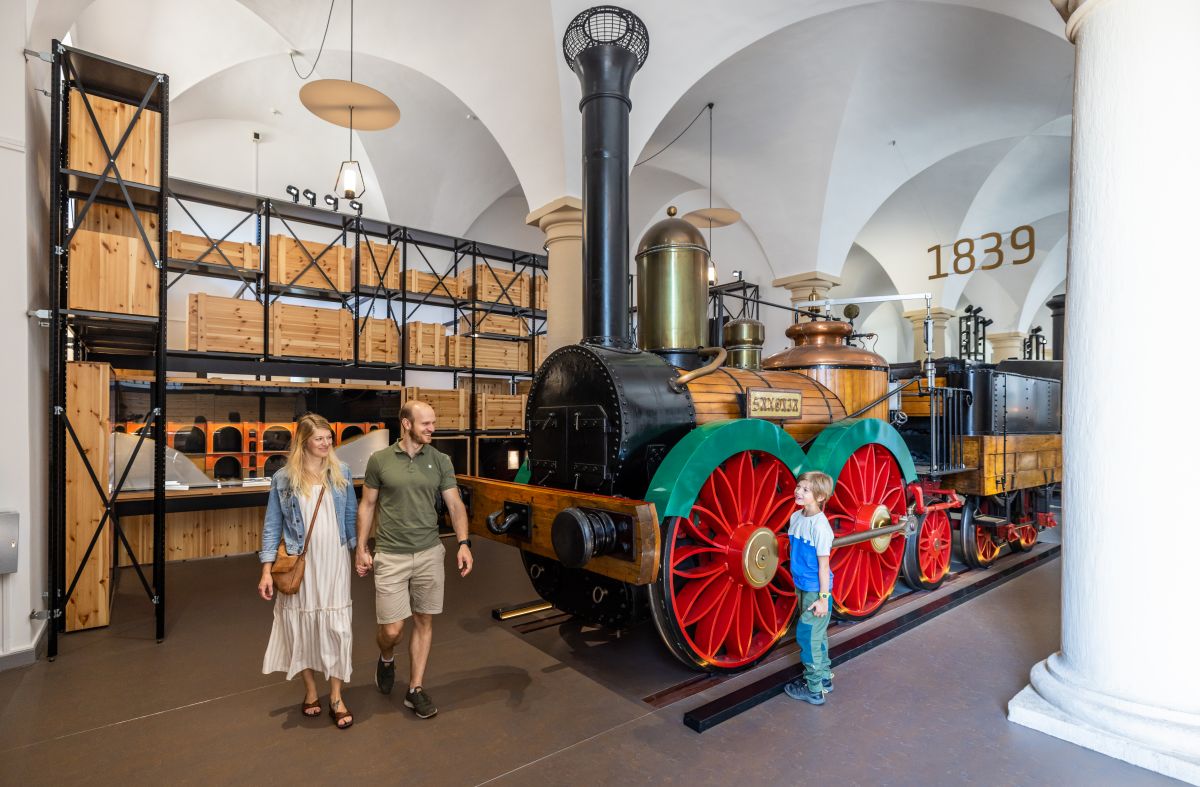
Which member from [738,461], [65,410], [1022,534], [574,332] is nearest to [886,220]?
[1022,534]

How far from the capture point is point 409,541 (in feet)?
9.91

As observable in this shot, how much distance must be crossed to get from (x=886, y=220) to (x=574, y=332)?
10.0m

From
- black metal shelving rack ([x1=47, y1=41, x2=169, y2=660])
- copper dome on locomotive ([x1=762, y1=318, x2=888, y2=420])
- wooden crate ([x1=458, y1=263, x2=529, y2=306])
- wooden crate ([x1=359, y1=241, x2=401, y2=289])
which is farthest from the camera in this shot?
wooden crate ([x1=458, y1=263, x2=529, y2=306])

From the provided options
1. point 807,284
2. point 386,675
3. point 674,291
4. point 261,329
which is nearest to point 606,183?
point 674,291

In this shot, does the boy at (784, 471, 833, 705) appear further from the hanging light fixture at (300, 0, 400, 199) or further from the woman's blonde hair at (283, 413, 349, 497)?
the hanging light fixture at (300, 0, 400, 199)

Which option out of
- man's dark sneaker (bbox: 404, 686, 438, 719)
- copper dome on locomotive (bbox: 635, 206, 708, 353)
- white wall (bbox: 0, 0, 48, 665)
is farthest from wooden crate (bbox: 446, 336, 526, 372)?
man's dark sneaker (bbox: 404, 686, 438, 719)

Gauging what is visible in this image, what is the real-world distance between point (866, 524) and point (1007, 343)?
14988 millimetres

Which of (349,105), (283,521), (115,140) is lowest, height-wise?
(283,521)

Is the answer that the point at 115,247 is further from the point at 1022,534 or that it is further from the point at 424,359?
the point at 1022,534

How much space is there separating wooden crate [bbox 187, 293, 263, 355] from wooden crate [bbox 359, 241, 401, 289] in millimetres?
1352

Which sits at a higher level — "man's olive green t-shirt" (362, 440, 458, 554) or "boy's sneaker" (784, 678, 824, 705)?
"man's olive green t-shirt" (362, 440, 458, 554)

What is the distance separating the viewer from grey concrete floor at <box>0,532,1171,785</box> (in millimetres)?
2545

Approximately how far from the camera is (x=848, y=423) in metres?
4.19

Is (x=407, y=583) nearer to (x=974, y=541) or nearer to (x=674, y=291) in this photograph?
(x=674, y=291)
